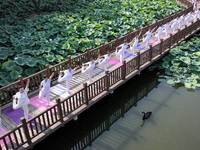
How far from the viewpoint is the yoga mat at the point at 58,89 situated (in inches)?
353

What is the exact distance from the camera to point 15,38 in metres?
13.4

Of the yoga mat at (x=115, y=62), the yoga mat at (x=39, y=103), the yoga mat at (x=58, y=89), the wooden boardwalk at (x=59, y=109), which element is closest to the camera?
the wooden boardwalk at (x=59, y=109)

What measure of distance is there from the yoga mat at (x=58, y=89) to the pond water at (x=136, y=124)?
4.70 ft

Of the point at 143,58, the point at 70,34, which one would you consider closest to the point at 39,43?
the point at 70,34

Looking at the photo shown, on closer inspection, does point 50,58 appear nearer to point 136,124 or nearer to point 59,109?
point 59,109

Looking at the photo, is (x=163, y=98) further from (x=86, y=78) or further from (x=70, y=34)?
(x=70, y=34)

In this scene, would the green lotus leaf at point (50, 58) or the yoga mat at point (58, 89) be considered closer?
the yoga mat at point (58, 89)

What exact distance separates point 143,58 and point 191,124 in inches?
171

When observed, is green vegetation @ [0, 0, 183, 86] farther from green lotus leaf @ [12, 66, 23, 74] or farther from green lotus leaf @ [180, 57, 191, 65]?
green lotus leaf @ [180, 57, 191, 65]

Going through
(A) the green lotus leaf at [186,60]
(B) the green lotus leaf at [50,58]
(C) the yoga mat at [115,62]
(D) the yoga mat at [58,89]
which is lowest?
(D) the yoga mat at [58,89]

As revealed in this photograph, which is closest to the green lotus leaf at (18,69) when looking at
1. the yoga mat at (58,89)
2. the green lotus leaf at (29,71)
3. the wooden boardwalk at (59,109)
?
the green lotus leaf at (29,71)

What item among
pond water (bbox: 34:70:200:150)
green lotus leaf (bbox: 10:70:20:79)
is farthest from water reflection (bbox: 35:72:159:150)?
green lotus leaf (bbox: 10:70:20:79)

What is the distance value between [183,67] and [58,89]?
7642mm

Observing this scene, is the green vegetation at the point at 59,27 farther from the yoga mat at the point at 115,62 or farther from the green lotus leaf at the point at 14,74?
the yoga mat at the point at 115,62
